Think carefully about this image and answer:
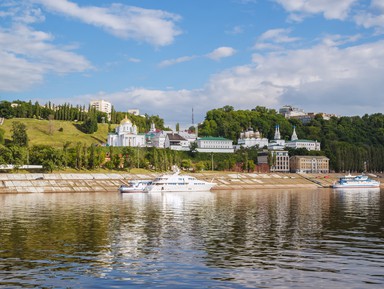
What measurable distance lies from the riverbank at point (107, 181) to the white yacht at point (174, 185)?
10.9 meters

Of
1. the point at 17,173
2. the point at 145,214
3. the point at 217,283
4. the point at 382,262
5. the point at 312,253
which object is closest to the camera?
the point at 217,283

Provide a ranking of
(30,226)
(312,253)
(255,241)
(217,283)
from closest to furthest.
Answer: (217,283) → (312,253) → (255,241) → (30,226)

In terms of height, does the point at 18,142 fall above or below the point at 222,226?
above

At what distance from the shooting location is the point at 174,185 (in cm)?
11425

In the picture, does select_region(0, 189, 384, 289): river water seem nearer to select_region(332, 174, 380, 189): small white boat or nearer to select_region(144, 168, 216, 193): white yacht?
select_region(144, 168, 216, 193): white yacht

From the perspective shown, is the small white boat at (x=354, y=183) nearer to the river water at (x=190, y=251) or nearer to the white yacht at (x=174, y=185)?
the white yacht at (x=174, y=185)

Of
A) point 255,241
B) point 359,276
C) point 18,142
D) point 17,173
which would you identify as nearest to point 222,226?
point 255,241

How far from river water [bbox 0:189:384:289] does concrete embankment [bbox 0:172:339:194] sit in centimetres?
5606

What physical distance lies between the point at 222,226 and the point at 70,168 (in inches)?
3955

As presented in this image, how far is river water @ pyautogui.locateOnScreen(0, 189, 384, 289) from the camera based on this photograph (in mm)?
25719

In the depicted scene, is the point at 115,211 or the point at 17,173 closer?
the point at 115,211

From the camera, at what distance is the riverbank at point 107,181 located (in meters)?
110

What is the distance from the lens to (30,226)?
4609 centimetres

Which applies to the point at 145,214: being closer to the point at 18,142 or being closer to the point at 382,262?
the point at 382,262
